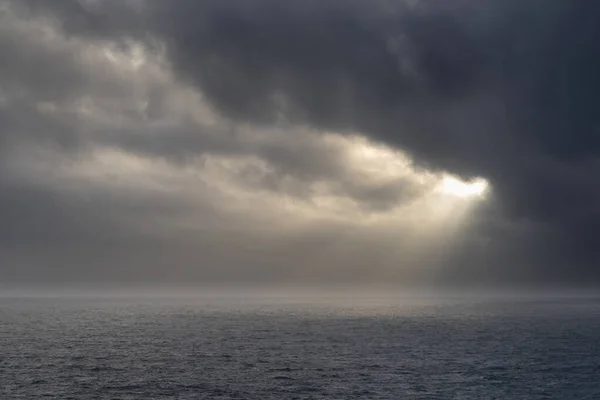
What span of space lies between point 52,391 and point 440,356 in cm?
7092

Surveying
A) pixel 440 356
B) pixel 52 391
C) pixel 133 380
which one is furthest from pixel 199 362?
pixel 440 356

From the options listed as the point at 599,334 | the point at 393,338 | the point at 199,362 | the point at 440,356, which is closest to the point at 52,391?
the point at 199,362

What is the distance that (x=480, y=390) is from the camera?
77.4m

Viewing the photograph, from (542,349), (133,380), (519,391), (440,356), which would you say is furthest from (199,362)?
(542,349)

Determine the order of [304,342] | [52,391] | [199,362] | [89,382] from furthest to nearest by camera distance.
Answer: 1. [304,342]
2. [199,362]
3. [89,382]
4. [52,391]

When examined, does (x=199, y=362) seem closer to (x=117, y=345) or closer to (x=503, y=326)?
(x=117, y=345)

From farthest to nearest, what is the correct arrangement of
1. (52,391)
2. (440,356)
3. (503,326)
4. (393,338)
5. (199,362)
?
(503,326), (393,338), (440,356), (199,362), (52,391)

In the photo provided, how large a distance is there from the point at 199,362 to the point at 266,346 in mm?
26163

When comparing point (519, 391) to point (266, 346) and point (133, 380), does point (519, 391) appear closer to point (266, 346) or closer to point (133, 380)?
point (133, 380)

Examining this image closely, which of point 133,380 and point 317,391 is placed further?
point 133,380

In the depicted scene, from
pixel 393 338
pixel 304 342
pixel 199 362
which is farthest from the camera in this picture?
pixel 393 338

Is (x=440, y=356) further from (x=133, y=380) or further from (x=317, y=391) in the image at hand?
(x=133, y=380)

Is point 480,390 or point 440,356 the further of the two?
point 440,356

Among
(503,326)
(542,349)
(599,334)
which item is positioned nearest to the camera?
(542,349)
